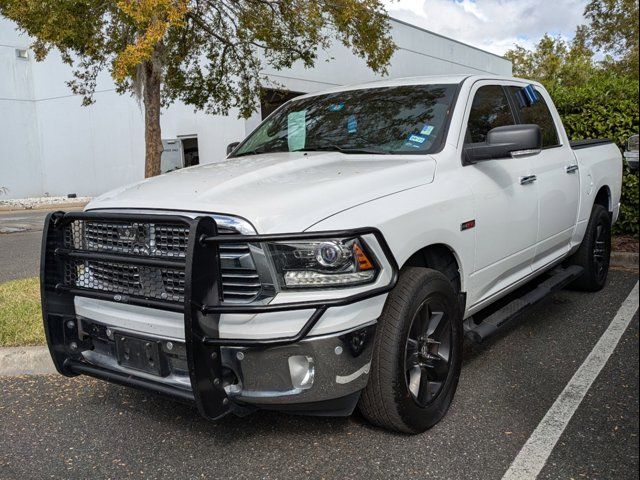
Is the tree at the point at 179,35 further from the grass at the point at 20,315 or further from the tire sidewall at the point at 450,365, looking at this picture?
the tire sidewall at the point at 450,365

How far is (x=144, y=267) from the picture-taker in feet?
9.54

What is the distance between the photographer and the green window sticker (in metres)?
4.25

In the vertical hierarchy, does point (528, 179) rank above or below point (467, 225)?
above

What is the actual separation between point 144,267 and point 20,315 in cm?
286

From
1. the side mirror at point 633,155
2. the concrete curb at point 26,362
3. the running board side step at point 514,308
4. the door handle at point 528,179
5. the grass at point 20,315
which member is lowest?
the concrete curb at point 26,362

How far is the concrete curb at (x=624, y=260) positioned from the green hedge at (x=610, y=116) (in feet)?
2.94

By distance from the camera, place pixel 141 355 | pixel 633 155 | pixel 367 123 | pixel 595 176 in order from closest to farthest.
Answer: pixel 633 155, pixel 141 355, pixel 367 123, pixel 595 176

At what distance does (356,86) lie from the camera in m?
4.65

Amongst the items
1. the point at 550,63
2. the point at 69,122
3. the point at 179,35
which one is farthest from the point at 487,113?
the point at 550,63

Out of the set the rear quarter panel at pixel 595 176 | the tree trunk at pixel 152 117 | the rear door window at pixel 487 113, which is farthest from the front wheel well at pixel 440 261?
the tree trunk at pixel 152 117

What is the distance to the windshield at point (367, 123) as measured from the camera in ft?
12.6

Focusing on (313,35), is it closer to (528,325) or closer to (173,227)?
(528,325)

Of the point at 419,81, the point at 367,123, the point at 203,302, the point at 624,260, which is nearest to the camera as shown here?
the point at 203,302

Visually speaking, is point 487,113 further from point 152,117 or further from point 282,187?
point 152,117
